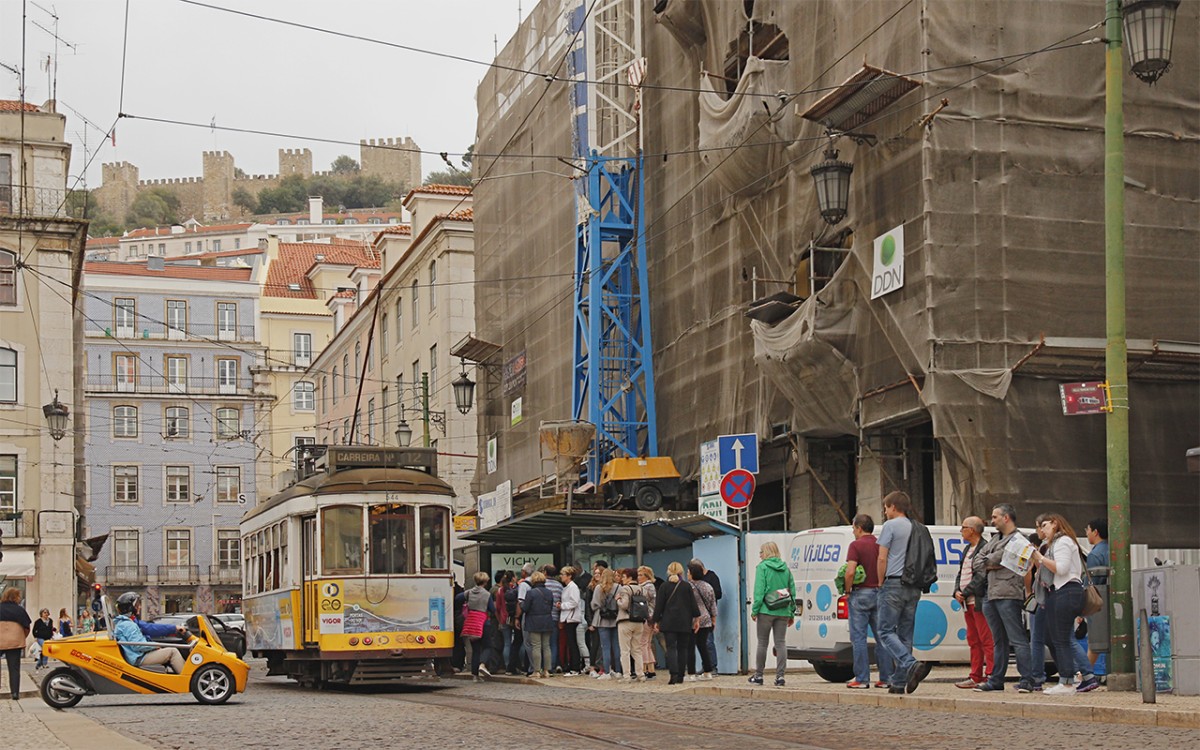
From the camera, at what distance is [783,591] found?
59.9ft

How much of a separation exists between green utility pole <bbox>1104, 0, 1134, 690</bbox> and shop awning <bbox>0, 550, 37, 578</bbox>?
36.6 meters

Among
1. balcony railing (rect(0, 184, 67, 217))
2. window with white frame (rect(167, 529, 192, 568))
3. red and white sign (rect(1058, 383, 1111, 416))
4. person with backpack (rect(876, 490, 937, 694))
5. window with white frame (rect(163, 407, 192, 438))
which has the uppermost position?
balcony railing (rect(0, 184, 67, 217))

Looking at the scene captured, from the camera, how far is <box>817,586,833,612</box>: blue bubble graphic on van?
19031mm

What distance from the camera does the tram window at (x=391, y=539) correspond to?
22.9 m

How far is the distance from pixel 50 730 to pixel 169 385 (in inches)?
2749

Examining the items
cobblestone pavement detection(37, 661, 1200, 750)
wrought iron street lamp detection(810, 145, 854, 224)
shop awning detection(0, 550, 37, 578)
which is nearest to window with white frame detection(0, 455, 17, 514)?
shop awning detection(0, 550, 37, 578)

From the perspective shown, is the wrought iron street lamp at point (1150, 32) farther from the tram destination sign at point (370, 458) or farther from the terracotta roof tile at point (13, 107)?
the terracotta roof tile at point (13, 107)

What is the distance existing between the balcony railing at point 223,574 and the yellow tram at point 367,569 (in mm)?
60712

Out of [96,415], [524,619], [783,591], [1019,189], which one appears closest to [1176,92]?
[1019,189]

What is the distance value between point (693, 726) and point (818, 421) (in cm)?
1208

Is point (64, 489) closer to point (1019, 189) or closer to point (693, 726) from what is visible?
point (1019, 189)

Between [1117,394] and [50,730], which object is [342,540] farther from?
[1117,394]

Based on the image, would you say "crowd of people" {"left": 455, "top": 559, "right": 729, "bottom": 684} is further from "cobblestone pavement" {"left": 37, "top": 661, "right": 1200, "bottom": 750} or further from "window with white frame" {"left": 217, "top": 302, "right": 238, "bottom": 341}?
"window with white frame" {"left": 217, "top": 302, "right": 238, "bottom": 341}

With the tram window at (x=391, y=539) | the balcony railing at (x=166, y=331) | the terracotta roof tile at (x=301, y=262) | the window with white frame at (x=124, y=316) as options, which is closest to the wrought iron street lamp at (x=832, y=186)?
the tram window at (x=391, y=539)
